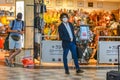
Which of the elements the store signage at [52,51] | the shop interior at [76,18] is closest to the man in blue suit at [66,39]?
the store signage at [52,51]

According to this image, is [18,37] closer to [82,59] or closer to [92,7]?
[82,59]

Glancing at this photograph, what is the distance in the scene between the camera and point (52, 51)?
12.6 meters

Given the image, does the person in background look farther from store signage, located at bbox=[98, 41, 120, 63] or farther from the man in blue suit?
store signage, located at bbox=[98, 41, 120, 63]

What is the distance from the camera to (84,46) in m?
12.8

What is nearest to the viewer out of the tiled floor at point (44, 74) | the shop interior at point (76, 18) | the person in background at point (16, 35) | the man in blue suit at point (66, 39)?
the tiled floor at point (44, 74)

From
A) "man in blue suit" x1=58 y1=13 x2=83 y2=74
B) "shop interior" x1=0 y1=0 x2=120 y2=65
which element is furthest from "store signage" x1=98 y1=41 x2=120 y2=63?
"man in blue suit" x1=58 y1=13 x2=83 y2=74

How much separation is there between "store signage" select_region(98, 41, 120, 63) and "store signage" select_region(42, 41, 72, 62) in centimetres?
118

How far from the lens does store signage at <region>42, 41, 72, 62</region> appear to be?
41.1 ft

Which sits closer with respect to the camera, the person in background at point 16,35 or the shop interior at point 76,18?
the person in background at point 16,35

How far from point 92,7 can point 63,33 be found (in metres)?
5.73

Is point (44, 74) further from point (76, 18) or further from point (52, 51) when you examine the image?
point (76, 18)

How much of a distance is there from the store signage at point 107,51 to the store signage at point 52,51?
3.87ft

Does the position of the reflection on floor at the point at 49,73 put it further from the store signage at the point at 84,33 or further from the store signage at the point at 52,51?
the store signage at the point at 84,33

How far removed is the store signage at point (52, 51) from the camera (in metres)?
12.5
